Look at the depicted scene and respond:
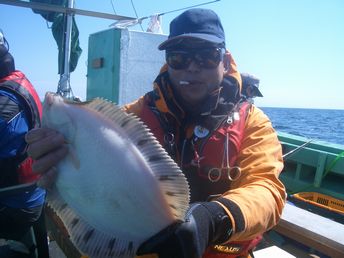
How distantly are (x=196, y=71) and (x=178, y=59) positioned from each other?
0.17m

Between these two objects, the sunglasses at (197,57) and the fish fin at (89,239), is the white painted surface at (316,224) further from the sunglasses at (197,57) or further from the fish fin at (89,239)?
the fish fin at (89,239)

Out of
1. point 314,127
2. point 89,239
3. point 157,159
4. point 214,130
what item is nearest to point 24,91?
point 214,130

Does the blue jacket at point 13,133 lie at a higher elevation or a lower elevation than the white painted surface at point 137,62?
lower

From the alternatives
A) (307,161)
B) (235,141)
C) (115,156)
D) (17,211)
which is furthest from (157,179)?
(307,161)

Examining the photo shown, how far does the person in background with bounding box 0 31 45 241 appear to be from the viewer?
10.6ft

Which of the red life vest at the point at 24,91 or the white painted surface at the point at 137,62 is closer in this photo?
the red life vest at the point at 24,91

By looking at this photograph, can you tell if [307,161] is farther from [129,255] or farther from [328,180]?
[129,255]

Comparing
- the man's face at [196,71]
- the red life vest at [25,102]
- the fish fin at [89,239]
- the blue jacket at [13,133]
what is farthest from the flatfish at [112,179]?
the red life vest at [25,102]

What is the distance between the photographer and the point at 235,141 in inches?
87.1

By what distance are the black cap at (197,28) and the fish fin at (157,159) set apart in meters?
1.07

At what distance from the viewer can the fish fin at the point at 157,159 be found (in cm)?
136

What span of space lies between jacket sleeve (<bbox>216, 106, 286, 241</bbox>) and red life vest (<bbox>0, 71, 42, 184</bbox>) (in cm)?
230

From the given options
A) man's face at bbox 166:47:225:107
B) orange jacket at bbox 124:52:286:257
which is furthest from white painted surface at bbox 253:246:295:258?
man's face at bbox 166:47:225:107

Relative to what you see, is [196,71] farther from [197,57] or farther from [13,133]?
[13,133]
